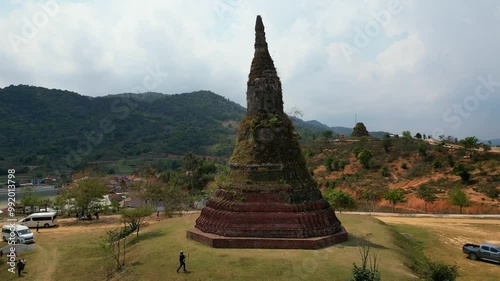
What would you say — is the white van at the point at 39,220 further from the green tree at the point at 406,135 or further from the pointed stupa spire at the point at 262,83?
the green tree at the point at 406,135

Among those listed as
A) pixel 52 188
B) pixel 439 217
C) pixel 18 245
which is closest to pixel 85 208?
pixel 18 245

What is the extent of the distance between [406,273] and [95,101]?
660ft

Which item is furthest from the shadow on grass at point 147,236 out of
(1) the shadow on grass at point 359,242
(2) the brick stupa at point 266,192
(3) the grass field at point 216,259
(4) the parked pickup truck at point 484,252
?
(4) the parked pickup truck at point 484,252

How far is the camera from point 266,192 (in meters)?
23.8

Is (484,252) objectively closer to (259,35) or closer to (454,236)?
(454,236)

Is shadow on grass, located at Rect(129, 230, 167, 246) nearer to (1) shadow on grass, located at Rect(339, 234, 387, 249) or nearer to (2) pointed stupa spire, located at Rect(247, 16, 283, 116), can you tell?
(2) pointed stupa spire, located at Rect(247, 16, 283, 116)

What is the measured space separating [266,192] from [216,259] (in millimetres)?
5695

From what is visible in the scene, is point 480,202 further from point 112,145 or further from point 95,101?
point 95,101

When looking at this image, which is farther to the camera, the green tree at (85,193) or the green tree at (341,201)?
the green tree at (341,201)

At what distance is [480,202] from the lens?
50.1 metres

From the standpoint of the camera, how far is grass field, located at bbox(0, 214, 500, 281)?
18594 mm

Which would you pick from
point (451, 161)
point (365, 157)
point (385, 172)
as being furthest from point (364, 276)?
point (365, 157)

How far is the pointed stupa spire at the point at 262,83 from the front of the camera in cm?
2672

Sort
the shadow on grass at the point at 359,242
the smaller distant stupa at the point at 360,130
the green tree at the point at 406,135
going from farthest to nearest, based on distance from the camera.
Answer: the smaller distant stupa at the point at 360,130
the green tree at the point at 406,135
the shadow on grass at the point at 359,242
